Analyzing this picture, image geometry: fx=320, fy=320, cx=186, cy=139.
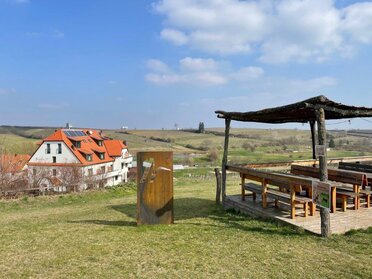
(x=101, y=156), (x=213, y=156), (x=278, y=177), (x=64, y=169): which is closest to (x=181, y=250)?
(x=278, y=177)

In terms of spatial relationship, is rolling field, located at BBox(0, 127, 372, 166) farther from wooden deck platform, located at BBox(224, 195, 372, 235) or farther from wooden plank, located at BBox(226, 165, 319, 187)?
wooden deck platform, located at BBox(224, 195, 372, 235)

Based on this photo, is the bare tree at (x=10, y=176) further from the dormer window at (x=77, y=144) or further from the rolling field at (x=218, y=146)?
the rolling field at (x=218, y=146)

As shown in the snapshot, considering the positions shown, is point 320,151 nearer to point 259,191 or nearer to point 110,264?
point 259,191

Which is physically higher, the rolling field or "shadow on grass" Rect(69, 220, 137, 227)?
the rolling field

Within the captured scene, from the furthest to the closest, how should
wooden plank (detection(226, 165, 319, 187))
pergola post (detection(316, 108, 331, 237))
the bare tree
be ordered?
1. the bare tree
2. wooden plank (detection(226, 165, 319, 187))
3. pergola post (detection(316, 108, 331, 237))

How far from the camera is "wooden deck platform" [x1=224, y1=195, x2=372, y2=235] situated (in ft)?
22.6

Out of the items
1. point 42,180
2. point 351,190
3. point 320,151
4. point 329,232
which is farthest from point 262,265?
point 42,180

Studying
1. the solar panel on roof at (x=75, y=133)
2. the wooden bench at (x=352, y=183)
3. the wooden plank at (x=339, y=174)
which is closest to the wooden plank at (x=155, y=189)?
the wooden bench at (x=352, y=183)

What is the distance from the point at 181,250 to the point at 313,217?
11.8ft

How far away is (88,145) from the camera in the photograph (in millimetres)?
Result: 39875

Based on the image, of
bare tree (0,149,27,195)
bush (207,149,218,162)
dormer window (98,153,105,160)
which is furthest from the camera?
bush (207,149,218,162)

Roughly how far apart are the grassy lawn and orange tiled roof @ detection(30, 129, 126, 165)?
2861 centimetres

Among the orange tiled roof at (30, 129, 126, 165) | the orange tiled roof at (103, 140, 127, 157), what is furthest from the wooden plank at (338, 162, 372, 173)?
the orange tiled roof at (103, 140, 127, 157)

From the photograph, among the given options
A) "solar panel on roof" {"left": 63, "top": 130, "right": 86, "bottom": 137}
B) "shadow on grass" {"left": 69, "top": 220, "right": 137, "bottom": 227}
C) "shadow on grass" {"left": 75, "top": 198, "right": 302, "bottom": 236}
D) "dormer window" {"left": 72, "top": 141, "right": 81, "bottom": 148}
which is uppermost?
"solar panel on roof" {"left": 63, "top": 130, "right": 86, "bottom": 137}
